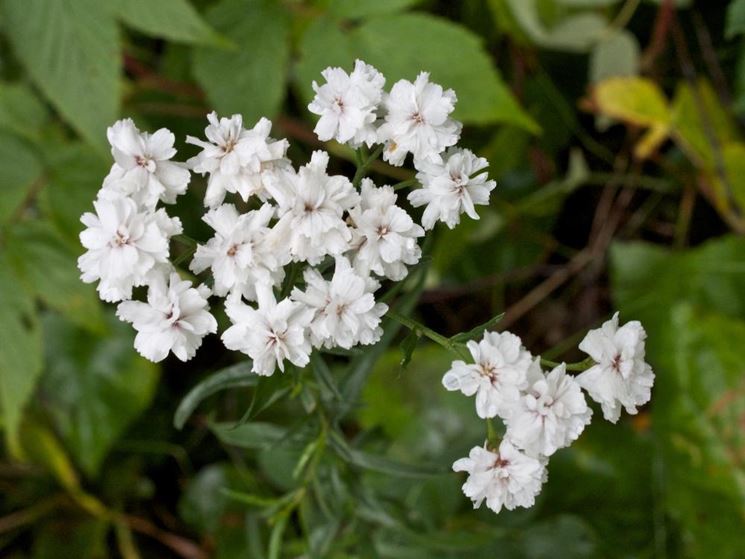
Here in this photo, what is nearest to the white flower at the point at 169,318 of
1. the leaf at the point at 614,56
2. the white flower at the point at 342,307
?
the white flower at the point at 342,307

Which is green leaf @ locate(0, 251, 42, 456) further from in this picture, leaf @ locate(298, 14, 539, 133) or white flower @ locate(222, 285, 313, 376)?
white flower @ locate(222, 285, 313, 376)

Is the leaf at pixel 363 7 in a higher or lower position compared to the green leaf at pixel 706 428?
higher

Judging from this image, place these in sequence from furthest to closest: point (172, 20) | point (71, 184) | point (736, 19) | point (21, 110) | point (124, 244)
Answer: point (21, 110)
point (71, 184)
point (172, 20)
point (736, 19)
point (124, 244)

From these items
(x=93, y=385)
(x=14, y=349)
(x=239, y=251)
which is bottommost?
(x=93, y=385)

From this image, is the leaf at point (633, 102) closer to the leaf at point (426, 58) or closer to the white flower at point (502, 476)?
the leaf at point (426, 58)

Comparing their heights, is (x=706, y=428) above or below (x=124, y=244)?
below

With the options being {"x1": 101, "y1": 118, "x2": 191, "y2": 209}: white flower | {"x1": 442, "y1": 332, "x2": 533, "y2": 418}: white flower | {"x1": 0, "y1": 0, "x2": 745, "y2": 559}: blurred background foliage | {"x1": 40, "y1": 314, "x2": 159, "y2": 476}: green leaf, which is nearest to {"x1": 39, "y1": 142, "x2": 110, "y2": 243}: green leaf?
{"x1": 0, "y1": 0, "x2": 745, "y2": 559}: blurred background foliage

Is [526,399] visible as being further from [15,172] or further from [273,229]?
[15,172]

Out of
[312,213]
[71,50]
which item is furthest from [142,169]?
[71,50]
